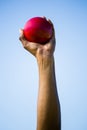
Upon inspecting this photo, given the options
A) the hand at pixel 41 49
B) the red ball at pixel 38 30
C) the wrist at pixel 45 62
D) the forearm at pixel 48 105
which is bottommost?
the forearm at pixel 48 105

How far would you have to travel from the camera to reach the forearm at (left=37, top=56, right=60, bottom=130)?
1.70m

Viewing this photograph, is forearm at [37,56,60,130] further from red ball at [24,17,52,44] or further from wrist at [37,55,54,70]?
red ball at [24,17,52,44]

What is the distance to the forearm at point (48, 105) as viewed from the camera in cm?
170

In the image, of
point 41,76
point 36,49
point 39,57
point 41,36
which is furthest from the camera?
point 41,36

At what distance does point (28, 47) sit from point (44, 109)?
2.89 ft

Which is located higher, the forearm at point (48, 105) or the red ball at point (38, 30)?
the red ball at point (38, 30)

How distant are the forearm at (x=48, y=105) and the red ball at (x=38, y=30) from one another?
1050 mm

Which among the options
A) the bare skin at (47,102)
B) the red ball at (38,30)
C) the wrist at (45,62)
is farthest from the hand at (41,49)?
the red ball at (38,30)

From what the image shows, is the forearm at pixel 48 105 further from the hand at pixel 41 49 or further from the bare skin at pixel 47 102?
the hand at pixel 41 49

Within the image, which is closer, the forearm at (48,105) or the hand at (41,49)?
the forearm at (48,105)

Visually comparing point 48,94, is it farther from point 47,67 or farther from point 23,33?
point 23,33

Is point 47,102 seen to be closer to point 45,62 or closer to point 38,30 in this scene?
point 45,62

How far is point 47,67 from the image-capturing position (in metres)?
1.93

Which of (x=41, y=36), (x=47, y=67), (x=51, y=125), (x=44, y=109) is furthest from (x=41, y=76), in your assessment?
(x=41, y=36)
